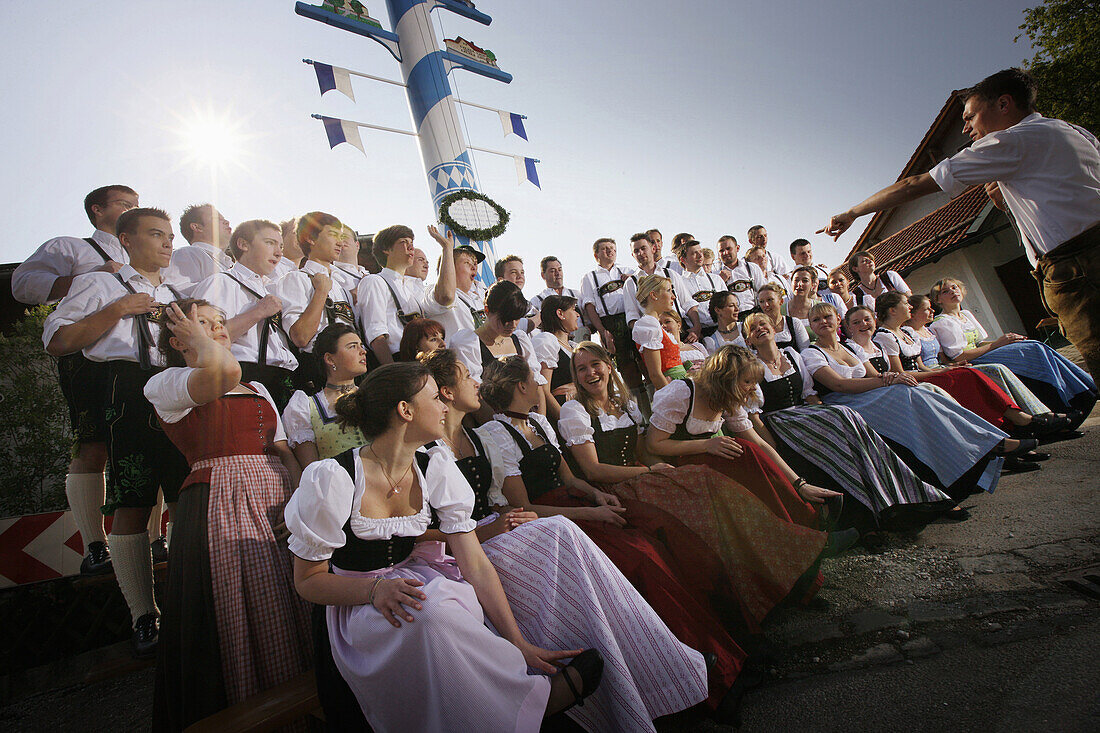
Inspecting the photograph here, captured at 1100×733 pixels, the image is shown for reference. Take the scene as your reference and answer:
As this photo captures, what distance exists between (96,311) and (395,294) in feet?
5.47

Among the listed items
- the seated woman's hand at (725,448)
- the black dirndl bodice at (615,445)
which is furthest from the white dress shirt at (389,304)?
the seated woman's hand at (725,448)

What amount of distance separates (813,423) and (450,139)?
8.37 m

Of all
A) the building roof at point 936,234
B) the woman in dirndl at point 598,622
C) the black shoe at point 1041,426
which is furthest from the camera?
the building roof at point 936,234

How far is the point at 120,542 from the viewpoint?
2.45m

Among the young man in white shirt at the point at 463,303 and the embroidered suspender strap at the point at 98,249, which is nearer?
the embroidered suspender strap at the point at 98,249

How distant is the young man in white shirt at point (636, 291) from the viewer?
5668 mm

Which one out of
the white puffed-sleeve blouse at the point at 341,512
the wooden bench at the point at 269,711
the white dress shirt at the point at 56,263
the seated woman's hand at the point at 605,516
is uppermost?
the white dress shirt at the point at 56,263

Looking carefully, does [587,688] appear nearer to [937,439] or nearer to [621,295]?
[937,439]

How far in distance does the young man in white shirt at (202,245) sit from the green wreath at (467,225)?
12.7ft

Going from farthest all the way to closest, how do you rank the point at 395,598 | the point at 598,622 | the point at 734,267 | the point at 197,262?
the point at 734,267
the point at 197,262
the point at 598,622
the point at 395,598

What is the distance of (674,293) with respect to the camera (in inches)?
222

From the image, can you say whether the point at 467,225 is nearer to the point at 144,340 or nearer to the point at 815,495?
the point at 144,340

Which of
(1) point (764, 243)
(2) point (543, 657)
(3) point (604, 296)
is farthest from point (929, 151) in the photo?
(2) point (543, 657)

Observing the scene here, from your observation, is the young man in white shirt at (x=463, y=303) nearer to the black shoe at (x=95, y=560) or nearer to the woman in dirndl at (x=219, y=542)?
the woman in dirndl at (x=219, y=542)
